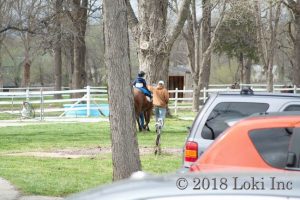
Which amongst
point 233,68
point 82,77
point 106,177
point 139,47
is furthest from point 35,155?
point 233,68

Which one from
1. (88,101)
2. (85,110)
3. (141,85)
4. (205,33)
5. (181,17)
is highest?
(205,33)

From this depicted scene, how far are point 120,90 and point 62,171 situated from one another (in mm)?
4352

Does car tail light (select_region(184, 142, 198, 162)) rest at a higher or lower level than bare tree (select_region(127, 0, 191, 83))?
lower

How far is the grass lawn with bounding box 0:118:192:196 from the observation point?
11.3 m

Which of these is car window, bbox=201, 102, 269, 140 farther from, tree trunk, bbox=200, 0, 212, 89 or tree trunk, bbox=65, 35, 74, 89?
tree trunk, bbox=65, 35, 74, 89

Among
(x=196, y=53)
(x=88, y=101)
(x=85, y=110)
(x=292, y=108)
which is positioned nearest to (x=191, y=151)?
(x=292, y=108)

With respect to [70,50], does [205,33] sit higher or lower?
higher

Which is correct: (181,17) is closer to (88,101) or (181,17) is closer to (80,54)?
(88,101)

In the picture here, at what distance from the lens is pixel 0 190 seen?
10.9m

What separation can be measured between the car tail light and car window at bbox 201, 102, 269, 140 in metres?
0.19

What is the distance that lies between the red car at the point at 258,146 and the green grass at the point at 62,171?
4.74m

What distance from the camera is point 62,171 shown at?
12.8 meters

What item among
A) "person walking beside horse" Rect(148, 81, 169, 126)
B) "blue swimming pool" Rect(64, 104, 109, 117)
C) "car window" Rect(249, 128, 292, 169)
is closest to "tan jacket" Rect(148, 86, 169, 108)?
"person walking beside horse" Rect(148, 81, 169, 126)

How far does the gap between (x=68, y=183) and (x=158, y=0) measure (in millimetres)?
15002
